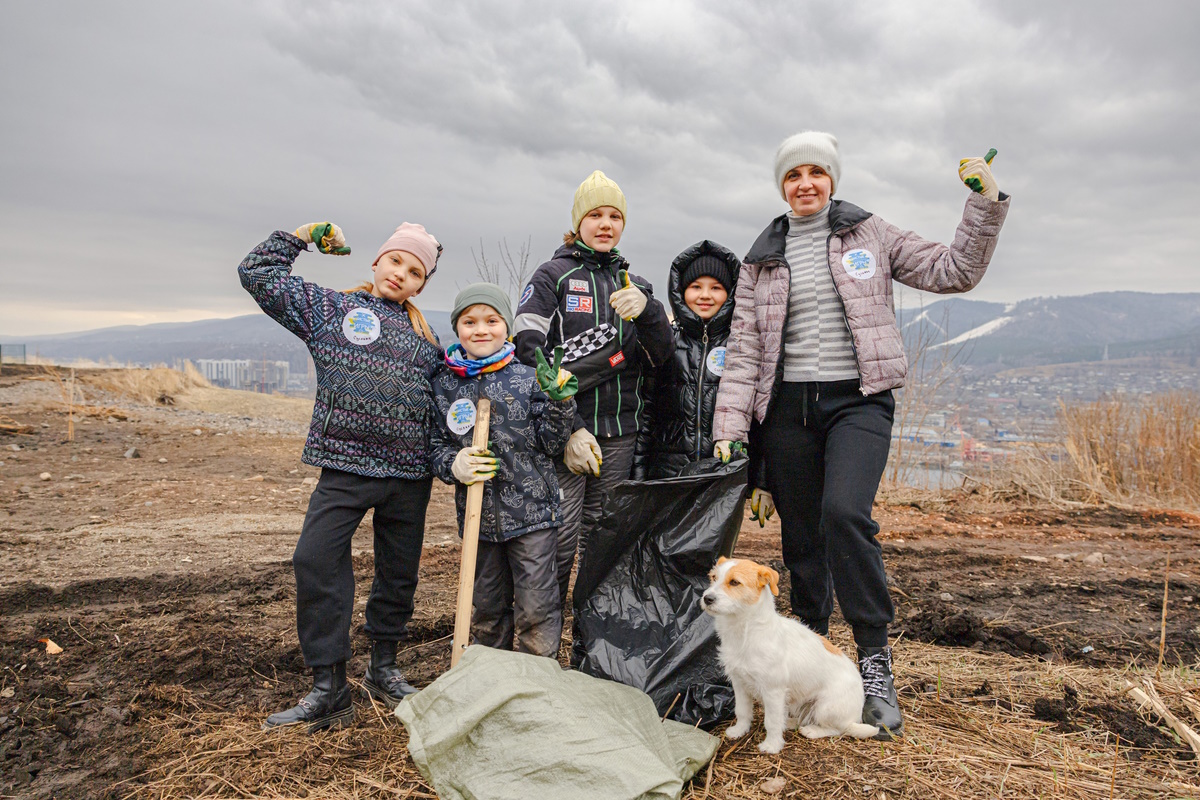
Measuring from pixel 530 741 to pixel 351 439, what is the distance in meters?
1.32

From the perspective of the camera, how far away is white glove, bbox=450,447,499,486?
265 cm

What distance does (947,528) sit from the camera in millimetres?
7574

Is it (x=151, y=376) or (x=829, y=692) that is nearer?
(x=829, y=692)

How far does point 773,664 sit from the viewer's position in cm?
238

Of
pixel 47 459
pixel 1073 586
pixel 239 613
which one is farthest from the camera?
pixel 47 459

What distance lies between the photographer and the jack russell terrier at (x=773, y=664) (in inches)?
93.4

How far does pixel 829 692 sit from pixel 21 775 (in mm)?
2810

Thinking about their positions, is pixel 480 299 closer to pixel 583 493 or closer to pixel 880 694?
pixel 583 493

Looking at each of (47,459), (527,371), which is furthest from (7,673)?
(47,459)

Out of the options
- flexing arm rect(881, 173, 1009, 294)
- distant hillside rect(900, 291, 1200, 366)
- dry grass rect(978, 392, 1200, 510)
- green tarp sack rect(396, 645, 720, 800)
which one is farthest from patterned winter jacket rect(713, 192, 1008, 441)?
distant hillside rect(900, 291, 1200, 366)

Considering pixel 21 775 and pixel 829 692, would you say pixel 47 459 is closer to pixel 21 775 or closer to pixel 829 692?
pixel 21 775

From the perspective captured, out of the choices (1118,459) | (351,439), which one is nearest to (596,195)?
(351,439)

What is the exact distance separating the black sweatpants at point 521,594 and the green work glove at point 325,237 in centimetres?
136

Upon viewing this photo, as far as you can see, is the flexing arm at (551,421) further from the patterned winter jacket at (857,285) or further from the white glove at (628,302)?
the patterned winter jacket at (857,285)
